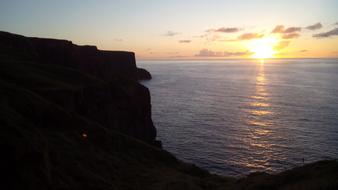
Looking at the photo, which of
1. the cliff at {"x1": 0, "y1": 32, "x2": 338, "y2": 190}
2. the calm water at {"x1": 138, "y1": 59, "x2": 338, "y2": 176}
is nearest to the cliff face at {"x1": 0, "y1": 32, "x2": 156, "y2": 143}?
the cliff at {"x1": 0, "y1": 32, "x2": 338, "y2": 190}

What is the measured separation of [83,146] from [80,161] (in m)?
4.21

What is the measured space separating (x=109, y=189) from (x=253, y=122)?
60058 millimetres

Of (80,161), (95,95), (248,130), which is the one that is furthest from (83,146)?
(248,130)

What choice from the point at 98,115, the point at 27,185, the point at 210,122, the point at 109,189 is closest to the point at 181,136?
the point at 210,122

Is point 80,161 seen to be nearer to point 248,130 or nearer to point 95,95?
point 95,95

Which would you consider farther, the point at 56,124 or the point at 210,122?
the point at 210,122

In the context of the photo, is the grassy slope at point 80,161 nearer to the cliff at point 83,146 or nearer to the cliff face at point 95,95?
the cliff at point 83,146

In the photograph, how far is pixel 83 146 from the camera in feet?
109

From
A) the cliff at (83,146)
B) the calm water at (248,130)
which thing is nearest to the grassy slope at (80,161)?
the cliff at (83,146)

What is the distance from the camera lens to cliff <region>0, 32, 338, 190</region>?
74.5 feet

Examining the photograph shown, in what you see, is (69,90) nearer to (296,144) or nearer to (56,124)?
(56,124)

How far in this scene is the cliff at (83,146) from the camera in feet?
74.5

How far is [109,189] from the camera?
26078 mm

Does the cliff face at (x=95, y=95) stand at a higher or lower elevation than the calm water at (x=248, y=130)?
higher
